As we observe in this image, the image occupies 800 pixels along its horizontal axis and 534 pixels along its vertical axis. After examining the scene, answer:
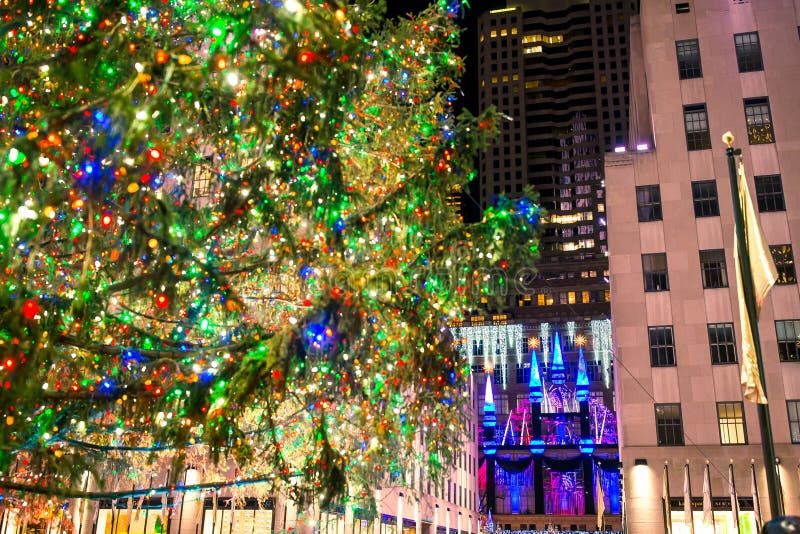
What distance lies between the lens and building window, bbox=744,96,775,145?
139 ft

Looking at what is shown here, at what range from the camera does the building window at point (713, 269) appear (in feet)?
132

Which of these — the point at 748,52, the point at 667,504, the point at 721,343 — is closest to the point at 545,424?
the point at 721,343

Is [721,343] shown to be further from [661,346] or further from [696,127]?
[696,127]

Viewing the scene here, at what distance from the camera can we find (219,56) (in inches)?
207

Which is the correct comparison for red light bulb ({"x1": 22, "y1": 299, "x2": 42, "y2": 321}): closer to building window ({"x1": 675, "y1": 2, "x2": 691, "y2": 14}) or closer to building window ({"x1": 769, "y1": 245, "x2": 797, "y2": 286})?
building window ({"x1": 769, "y1": 245, "x2": 797, "y2": 286})

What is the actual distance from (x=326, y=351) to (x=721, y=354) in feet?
123

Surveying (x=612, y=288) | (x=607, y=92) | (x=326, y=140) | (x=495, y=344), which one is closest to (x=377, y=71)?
(x=326, y=140)

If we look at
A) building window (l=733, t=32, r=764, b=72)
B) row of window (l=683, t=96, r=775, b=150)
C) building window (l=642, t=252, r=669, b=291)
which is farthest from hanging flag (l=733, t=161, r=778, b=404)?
building window (l=733, t=32, r=764, b=72)

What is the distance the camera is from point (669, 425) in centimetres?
3841

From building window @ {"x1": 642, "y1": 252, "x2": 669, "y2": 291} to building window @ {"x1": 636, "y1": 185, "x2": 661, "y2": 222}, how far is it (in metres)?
2.45

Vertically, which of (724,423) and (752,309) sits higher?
(724,423)

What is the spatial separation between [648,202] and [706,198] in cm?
329

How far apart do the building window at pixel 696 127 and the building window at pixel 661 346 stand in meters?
11.8

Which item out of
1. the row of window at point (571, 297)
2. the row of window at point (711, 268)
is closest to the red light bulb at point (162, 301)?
the row of window at point (711, 268)
